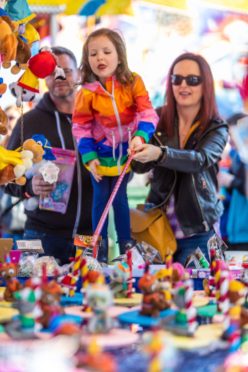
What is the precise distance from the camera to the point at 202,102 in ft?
8.46

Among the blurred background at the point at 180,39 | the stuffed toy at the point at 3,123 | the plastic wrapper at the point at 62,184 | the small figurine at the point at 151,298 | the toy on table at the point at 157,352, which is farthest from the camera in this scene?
the blurred background at the point at 180,39

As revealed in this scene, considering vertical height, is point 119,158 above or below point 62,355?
above

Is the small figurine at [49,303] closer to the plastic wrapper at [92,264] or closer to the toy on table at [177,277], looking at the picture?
the toy on table at [177,277]

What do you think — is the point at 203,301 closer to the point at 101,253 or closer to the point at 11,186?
the point at 101,253

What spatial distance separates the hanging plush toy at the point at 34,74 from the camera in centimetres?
202

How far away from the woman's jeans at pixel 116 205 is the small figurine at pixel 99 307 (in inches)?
39.4

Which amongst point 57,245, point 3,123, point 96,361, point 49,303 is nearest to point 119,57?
point 3,123

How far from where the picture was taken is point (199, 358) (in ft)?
4.32

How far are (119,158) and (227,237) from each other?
6.39ft

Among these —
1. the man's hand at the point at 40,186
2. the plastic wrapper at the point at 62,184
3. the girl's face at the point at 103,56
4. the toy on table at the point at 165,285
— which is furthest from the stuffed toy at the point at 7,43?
the plastic wrapper at the point at 62,184

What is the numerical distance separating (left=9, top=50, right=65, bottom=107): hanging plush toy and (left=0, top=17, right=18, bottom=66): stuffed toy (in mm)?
155

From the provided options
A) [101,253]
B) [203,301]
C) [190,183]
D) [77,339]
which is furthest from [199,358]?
[190,183]

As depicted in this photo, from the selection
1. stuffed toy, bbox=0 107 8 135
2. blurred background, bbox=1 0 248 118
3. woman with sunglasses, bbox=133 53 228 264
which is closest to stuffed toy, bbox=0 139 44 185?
stuffed toy, bbox=0 107 8 135

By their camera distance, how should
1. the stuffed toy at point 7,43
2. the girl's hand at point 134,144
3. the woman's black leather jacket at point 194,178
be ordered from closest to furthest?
1. the stuffed toy at point 7,43
2. the girl's hand at point 134,144
3. the woman's black leather jacket at point 194,178
